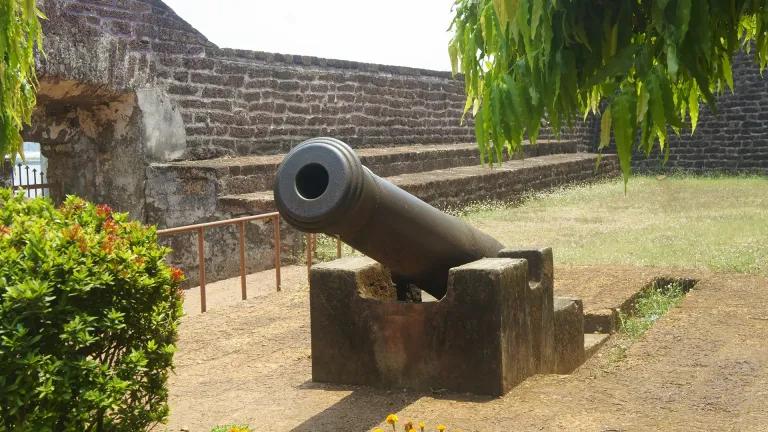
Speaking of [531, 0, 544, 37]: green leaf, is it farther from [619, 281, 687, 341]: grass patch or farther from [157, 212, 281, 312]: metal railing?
[157, 212, 281, 312]: metal railing

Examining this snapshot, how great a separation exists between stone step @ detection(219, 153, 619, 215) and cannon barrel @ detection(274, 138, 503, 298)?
474 cm

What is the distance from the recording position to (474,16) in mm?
2949

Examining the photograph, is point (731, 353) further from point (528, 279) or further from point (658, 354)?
point (528, 279)

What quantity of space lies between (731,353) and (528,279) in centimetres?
119

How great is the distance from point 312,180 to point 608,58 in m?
1.70

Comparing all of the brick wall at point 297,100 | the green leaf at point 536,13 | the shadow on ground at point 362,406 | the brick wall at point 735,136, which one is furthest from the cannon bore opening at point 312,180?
the brick wall at point 735,136

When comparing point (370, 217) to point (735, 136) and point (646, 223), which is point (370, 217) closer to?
point (646, 223)

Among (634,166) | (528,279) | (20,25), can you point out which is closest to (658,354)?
(528,279)

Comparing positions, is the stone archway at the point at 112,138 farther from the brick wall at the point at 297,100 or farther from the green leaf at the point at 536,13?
the green leaf at the point at 536,13

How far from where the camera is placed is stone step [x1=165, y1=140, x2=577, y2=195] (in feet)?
32.6

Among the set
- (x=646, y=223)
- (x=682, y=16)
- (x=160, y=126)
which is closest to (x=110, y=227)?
(x=682, y=16)

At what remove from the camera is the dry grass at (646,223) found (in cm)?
895

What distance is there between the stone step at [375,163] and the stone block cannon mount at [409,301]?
5.33 meters

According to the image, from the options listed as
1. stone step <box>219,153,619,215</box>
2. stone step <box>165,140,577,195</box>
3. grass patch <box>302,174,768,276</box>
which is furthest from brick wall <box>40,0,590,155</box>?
grass patch <box>302,174,768,276</box>
